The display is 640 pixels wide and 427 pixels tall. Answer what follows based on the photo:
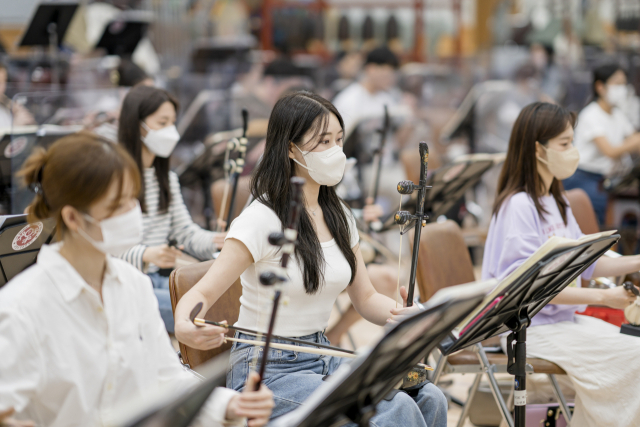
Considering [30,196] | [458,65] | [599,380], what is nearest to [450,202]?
[599,380]

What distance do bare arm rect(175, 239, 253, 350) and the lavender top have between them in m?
0.92

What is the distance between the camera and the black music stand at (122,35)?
6043 millimetres

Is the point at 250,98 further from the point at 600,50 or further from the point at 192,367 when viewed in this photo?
the point at 600,50

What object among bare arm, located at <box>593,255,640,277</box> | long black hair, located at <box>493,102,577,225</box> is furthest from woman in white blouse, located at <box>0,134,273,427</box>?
bare arm, located at <box>593,255,640,277</box>

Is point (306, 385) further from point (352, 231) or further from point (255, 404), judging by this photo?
point (352, 231)

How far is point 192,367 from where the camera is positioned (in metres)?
1.87

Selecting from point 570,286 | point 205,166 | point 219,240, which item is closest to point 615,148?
point 570,286

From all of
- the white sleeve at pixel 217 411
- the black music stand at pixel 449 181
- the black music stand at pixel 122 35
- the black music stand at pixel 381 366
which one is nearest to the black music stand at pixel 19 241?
the white sleeve at pixel 217 411

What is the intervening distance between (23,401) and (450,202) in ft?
7.57

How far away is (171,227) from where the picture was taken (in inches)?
108

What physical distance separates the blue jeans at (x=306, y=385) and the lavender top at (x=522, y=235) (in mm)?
632

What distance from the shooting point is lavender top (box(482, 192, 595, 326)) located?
221 cm

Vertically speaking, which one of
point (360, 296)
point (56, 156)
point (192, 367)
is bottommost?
point (192, 367)

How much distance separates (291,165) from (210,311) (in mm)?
498
